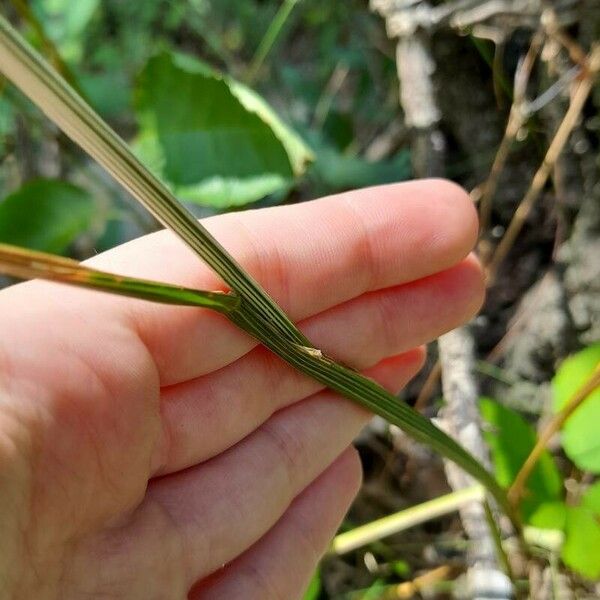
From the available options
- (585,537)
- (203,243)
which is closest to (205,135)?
(203,243)

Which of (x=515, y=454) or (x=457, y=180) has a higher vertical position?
(x=457, y=180)

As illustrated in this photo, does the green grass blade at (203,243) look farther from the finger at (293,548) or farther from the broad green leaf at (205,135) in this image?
the broad green leaf at (205,135)

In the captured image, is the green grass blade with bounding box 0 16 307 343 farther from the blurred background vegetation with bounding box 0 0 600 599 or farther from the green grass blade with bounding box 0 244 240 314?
the blurred background vegetation with bounding box 0 0 600 599

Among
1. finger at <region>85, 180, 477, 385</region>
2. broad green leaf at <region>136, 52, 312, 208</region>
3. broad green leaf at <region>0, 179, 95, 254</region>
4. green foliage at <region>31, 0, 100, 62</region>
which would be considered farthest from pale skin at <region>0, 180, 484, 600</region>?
green foliage at <region>31, 0, 100, 62</region>

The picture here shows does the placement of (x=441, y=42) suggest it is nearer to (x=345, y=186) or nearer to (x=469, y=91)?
(x=469, y=91)

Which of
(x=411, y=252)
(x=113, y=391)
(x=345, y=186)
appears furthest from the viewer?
(x=345, y=186)

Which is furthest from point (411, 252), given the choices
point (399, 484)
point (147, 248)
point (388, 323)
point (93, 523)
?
point (399, 484)

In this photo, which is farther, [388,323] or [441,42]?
[441,42]

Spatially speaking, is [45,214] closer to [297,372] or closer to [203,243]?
[297,372]
